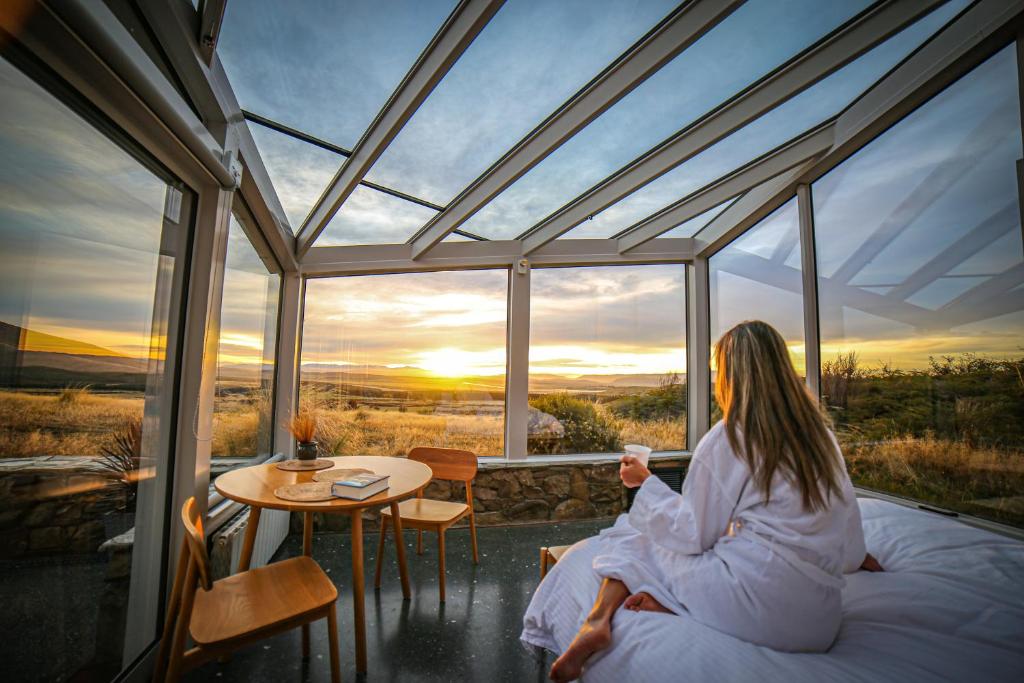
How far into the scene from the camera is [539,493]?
3965 millimetres

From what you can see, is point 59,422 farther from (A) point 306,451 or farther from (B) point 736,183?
(B) point 736,183

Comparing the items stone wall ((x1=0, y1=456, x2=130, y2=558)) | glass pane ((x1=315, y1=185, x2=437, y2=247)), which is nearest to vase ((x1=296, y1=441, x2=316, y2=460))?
stone wall ((x1=0, y1=456, x2=130, y2=558))

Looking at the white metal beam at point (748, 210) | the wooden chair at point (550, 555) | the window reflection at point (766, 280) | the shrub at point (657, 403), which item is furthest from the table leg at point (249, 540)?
the white metal beam at point (748, 210)

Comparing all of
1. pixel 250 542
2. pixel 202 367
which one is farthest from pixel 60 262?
pixel 250 542

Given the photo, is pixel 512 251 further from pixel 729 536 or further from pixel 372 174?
pixel 729 536

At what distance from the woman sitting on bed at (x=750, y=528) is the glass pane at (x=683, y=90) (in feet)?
4.72

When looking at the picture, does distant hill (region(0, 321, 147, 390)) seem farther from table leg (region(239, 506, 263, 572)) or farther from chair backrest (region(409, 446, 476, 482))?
chair backrest (region(409, 446, 476, 482))

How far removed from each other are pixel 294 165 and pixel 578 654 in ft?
9.58

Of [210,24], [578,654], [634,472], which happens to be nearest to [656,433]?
[634,472]

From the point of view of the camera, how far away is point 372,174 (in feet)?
9.47

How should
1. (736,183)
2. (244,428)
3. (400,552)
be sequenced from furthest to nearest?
(736,183) → (244,428) → (400,552)

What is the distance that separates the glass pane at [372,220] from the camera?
3.22 m

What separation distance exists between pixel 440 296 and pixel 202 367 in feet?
7.68

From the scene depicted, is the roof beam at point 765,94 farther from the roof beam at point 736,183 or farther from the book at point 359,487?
the book at point 359,487
